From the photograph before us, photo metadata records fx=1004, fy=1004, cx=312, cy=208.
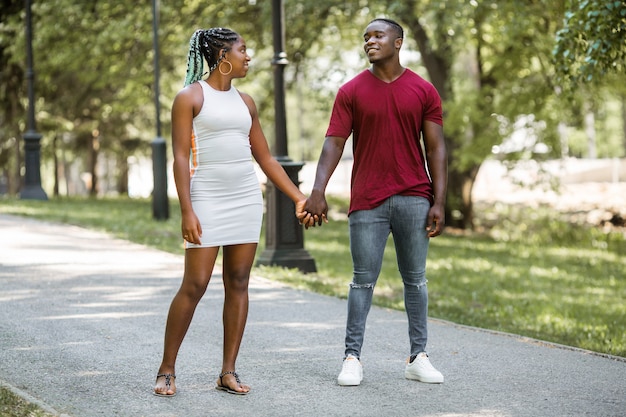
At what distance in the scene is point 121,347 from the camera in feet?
21.0

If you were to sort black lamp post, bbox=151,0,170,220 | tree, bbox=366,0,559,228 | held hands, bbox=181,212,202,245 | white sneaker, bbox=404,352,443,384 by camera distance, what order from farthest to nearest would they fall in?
tree, bbox=366,0,559,228 → black lamp post, bbox=151,0,170,220 → white sneaker, bbox=404,352,443,384 → held hands, bbox=181,212,202,245

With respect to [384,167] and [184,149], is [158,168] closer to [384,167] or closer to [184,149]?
[384,167]

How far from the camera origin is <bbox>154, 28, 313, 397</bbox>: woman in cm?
492

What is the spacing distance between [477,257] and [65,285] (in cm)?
826

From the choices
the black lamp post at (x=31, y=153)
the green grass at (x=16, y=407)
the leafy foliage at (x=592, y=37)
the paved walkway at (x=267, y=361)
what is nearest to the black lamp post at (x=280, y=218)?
the paved walkway at (x=267, y=361)

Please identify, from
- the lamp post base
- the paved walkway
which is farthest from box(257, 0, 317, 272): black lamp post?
the paved walkway

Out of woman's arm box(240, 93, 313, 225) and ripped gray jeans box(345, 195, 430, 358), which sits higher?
woman's arm box(240, 93, 313, 225)

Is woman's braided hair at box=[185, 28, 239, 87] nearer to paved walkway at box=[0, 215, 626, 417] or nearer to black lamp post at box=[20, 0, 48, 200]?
paved walkway at box=[0, 215, 626, 417]

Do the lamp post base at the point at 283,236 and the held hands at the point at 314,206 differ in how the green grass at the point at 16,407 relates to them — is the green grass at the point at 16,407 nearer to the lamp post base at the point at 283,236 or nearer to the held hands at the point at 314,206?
the held hands at the point at 314,206

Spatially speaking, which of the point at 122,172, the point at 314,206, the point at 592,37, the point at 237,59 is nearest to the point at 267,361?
the point at 314,206

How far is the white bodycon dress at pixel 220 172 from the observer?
4.96 meters

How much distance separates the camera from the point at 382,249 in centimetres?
544

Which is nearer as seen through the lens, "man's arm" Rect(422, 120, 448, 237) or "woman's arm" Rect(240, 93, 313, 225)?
"woman's arm" Rect(240, 93, 313, 225)

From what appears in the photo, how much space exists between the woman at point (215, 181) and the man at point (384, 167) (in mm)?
404
